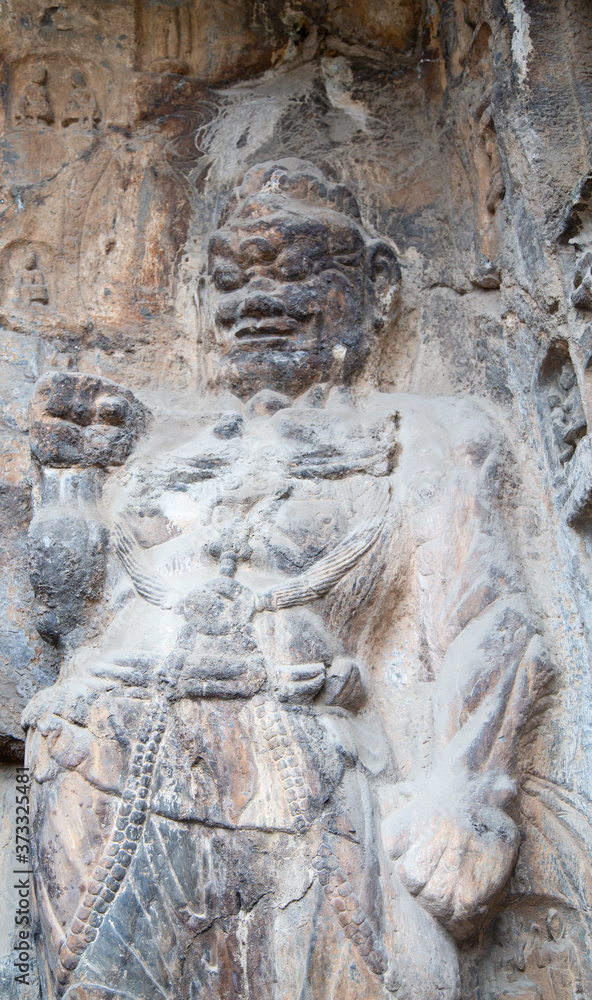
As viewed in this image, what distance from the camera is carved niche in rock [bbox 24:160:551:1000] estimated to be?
2.89 m

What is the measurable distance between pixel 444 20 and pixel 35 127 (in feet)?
6.62

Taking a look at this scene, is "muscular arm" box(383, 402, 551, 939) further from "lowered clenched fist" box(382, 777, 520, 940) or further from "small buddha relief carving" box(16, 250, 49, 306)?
"small buddha relief carving" box(16, 250, 49, 306)

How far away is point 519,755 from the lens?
10.6 ft

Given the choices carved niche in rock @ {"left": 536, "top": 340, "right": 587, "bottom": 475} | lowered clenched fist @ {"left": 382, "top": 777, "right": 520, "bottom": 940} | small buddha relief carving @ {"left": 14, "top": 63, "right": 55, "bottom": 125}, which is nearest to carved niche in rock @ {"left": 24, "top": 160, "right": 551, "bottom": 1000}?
lowered clenched fist @ {"left": 382, "top": 777, "right": 520, "bottom": 940}

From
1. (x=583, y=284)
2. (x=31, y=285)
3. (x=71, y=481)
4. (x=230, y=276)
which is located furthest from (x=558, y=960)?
(x=31, y=285)

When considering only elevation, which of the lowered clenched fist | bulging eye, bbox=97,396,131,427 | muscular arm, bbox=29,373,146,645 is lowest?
the lowered clenched fist

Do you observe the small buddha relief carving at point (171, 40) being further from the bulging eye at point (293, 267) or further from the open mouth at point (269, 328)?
the open mouth at point (269, 328)

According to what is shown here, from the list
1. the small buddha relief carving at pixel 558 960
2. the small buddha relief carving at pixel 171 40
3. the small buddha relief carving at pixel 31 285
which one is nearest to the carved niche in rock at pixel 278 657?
the small buddha relief carving at pixel 558 960

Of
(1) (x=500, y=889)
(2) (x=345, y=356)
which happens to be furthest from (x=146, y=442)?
(1) (x=500, y=889)

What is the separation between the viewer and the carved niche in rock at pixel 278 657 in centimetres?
289

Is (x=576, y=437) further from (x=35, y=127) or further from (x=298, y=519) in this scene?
(x=35, y=127)

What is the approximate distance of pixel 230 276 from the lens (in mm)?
3877

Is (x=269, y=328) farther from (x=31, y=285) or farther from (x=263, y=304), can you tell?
(x=31, y=285)

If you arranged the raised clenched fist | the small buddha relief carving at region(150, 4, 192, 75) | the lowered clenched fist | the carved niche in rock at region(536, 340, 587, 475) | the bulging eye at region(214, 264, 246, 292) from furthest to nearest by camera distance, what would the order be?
the small buddha relief carving at region(150, 4, 192, 75)
the bulging eye at region(214, 264, 246, 292)
the raised clenched fist
the carved niche in rock at region(536, 340, 587, 475)
the lowered clenched fist
